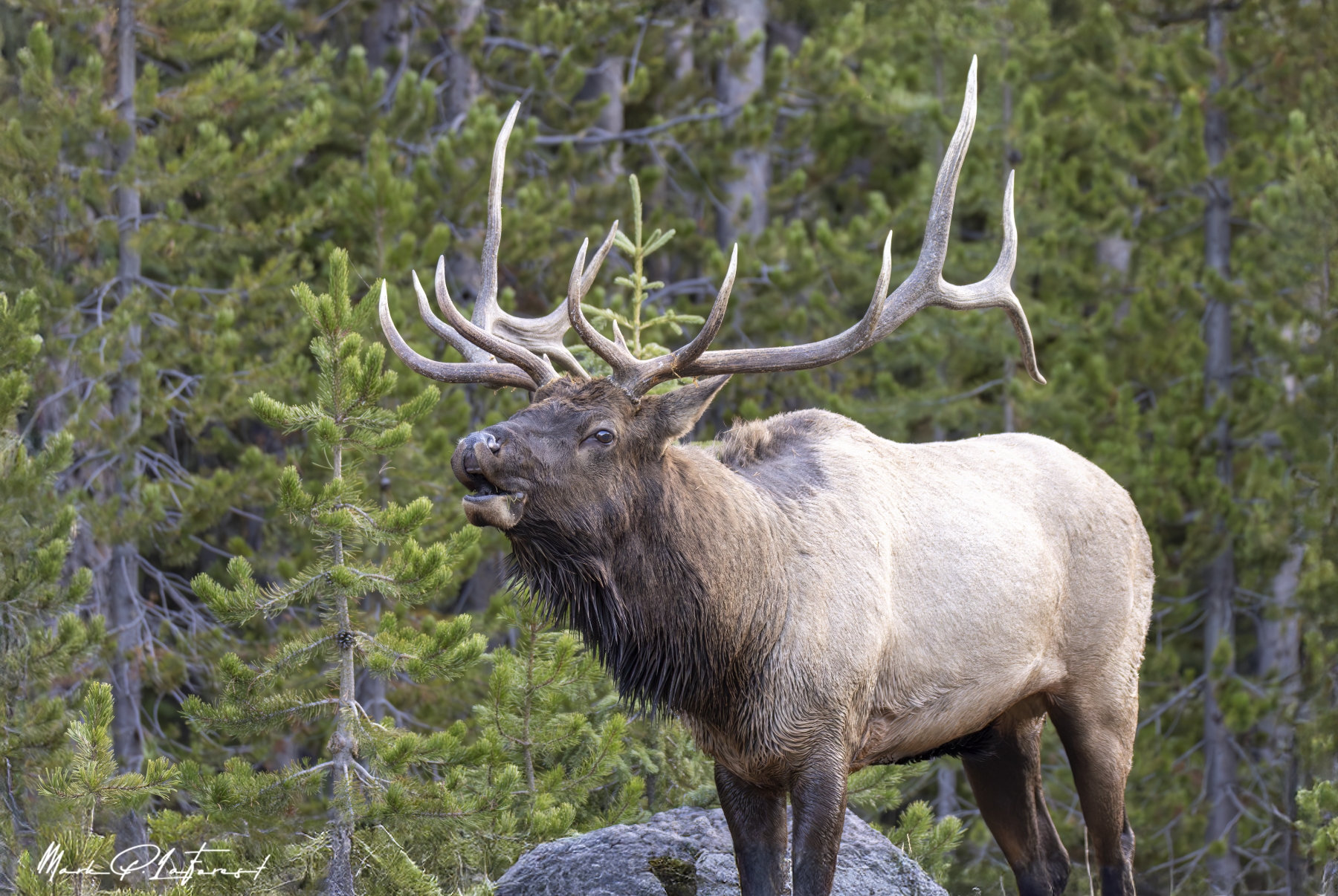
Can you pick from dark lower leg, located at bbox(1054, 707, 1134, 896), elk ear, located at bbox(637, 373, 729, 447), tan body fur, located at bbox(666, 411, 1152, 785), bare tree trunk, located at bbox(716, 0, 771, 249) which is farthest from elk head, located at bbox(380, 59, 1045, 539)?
bare tree trunk, located at bbox(716, 0, 771, 249)

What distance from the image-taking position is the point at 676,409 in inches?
174

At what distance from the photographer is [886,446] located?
5289 mm

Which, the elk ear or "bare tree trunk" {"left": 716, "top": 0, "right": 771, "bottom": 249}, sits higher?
"bare tree trunk" {"left": 716, "top": 0, "right": 771, "bottom": 249}

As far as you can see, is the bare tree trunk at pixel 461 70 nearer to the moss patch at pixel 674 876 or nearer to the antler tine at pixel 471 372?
the antler tine at pixel 471 372

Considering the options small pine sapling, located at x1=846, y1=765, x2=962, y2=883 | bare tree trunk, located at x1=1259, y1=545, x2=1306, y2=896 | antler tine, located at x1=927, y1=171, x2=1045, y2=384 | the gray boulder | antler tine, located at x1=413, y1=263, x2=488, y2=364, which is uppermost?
antler tine, located at x1=927, y1=171, x2=1045, y2=384

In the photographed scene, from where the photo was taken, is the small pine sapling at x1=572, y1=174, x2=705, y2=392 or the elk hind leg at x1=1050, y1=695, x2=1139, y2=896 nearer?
the elk hind leg at x1=1050, y1=695, x2=1139, y2=896

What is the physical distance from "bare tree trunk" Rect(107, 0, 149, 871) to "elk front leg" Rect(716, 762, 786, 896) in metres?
5.58

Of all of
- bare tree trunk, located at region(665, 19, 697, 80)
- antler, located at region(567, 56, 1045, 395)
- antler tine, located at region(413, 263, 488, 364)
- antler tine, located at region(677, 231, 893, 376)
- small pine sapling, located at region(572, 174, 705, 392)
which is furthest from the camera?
bare tree trunk, located at region(665, 19, 697, 80)

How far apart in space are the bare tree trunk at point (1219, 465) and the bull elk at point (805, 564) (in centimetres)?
812

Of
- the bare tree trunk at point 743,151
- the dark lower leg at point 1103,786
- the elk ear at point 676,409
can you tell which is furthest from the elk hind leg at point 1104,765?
the bare tree trunk at point 743,151

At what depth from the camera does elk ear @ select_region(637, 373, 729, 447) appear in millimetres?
4418

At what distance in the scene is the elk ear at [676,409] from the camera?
442 centimetres

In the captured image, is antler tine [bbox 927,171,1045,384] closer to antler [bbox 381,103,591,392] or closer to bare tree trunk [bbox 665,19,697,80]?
antler [bbox 381,103,591,392]

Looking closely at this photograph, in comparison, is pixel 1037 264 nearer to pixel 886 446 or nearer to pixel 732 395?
pixel 732 395
